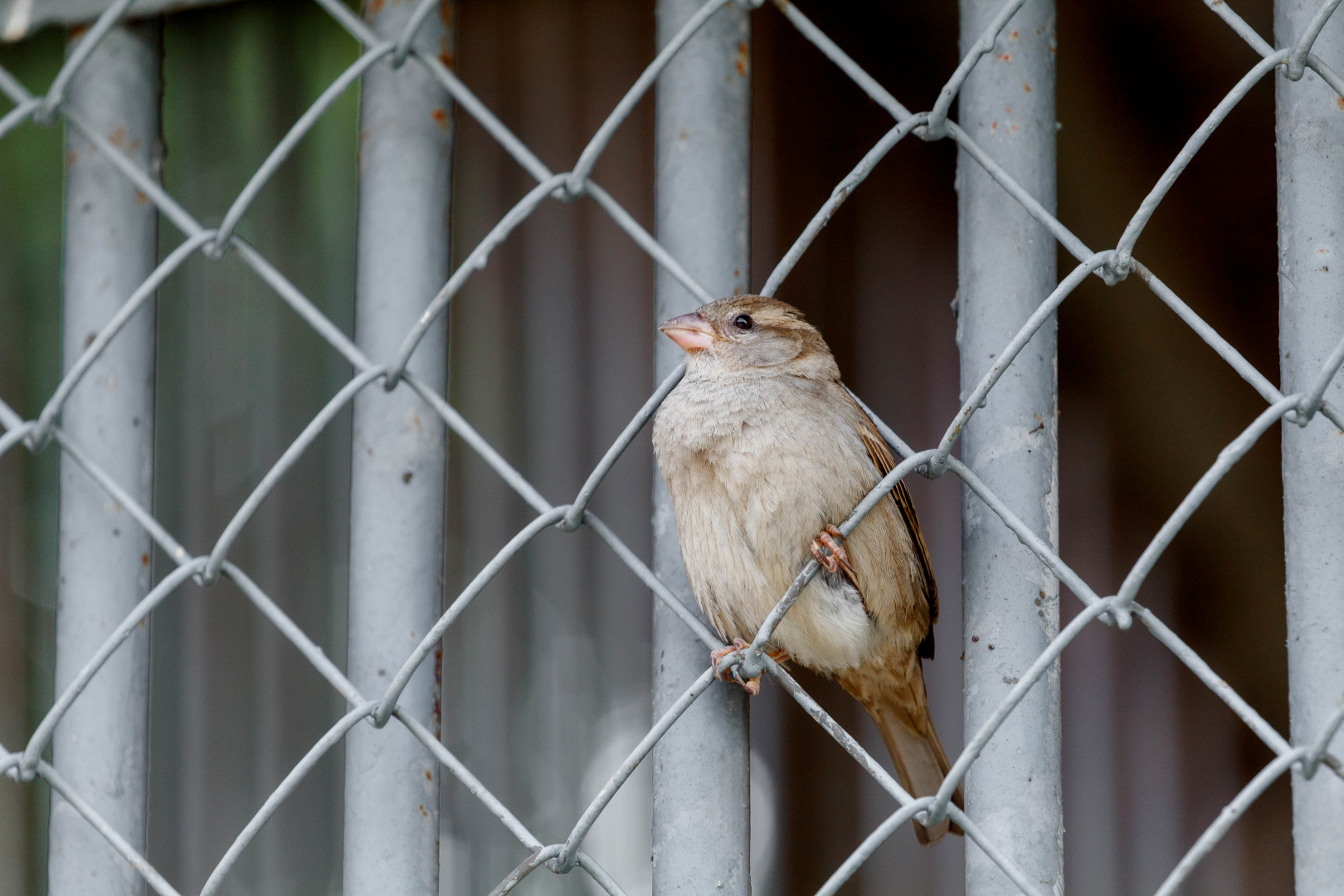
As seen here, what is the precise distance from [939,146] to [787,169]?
0.33m

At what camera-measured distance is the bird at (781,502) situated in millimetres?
1663

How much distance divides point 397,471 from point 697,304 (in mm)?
470

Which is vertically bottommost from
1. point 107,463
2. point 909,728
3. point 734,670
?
point 909,728

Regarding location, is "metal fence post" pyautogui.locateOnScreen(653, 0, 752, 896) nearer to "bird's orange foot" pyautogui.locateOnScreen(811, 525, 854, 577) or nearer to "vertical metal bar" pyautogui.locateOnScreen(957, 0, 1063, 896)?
A: "bird's orange foot" pyautogui.locateOnScreen(811, 525, 854, 577)

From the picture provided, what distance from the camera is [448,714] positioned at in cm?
242

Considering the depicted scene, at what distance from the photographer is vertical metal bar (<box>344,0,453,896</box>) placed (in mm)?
1636

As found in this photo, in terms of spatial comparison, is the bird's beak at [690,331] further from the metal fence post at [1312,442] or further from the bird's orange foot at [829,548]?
the metal fence post at [1312,442]

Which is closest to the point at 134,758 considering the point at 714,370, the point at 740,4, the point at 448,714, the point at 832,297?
the point at 448,714

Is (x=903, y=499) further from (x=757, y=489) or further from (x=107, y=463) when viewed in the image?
(x=107, y=463)

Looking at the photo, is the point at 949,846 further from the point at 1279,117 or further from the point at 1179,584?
the point at 1279,117

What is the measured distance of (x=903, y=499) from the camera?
5.95 feet

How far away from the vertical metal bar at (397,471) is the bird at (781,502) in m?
0.34

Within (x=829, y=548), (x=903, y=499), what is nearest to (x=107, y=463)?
(x=829, y=548)

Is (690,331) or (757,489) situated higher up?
(690,331)
